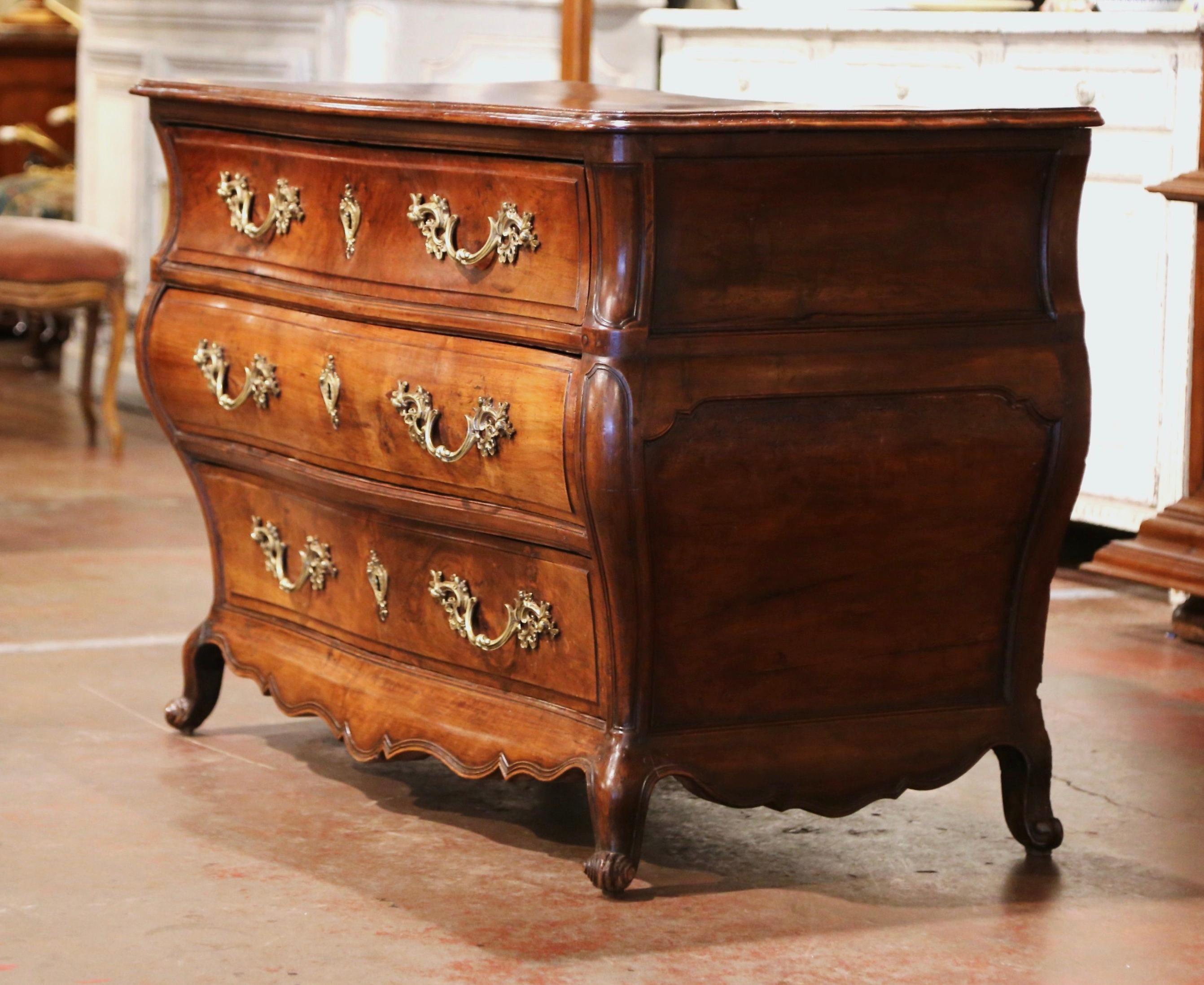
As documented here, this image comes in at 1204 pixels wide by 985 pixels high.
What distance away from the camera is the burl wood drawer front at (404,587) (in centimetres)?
248

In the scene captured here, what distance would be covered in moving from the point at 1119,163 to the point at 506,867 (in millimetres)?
2546

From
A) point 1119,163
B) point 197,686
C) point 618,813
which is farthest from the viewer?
point 1119,163

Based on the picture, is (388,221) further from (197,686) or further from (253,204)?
(197,686)

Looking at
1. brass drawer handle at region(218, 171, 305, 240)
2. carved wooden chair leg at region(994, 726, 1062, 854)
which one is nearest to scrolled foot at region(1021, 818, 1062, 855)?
carved wooden chair leg at region(994, 726, 1062, 854)

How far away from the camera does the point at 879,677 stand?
100 inches

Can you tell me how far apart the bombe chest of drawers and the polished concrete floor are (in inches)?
4.8

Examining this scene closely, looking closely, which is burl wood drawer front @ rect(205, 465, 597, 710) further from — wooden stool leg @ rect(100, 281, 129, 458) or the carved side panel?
wooden stool leg @ rect(100, 281, 129, 458)

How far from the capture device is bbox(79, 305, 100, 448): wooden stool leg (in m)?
6.17

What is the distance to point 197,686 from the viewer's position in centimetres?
317

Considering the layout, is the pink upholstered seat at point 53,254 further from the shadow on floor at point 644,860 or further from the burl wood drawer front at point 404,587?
the shadow on floor at point 644,860

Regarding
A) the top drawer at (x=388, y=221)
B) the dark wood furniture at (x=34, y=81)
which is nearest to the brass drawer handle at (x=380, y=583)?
the top drawer at (x=388, y=221)

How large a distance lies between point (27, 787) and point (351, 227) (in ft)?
3.04

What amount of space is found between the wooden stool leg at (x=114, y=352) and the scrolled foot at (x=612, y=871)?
3820 millimetres

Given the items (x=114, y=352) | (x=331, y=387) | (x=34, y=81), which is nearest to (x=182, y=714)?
(x=331, y=387)
